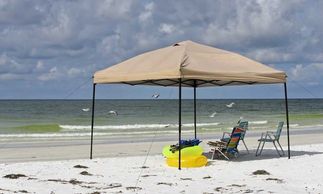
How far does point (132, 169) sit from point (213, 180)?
6.41 ft

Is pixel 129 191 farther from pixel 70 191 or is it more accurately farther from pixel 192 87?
pixel 192 87

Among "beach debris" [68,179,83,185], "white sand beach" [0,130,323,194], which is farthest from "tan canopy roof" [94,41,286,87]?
"beach debris" [68,179,83,185]

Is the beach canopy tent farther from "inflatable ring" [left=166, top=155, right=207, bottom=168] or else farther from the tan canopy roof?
"inflatable ring" [left=166, top=155, right=207, bottom=168]

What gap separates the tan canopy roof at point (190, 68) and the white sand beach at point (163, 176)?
1.69 m

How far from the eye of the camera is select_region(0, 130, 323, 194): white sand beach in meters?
7.59

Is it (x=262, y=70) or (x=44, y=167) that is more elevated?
(x=262, y=70)

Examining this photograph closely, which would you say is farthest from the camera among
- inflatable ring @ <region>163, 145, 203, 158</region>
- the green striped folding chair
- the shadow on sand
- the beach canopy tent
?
the shadow on sand

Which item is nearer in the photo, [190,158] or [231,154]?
[190,158]

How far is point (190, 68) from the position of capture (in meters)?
9.34

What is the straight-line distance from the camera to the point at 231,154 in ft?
35.9

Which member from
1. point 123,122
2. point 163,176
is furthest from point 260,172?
point 123,122

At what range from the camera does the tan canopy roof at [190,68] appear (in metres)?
9.41

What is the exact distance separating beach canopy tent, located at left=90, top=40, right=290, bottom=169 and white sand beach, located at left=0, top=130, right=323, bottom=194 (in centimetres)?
104

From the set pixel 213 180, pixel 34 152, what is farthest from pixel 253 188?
pixel 34 152
